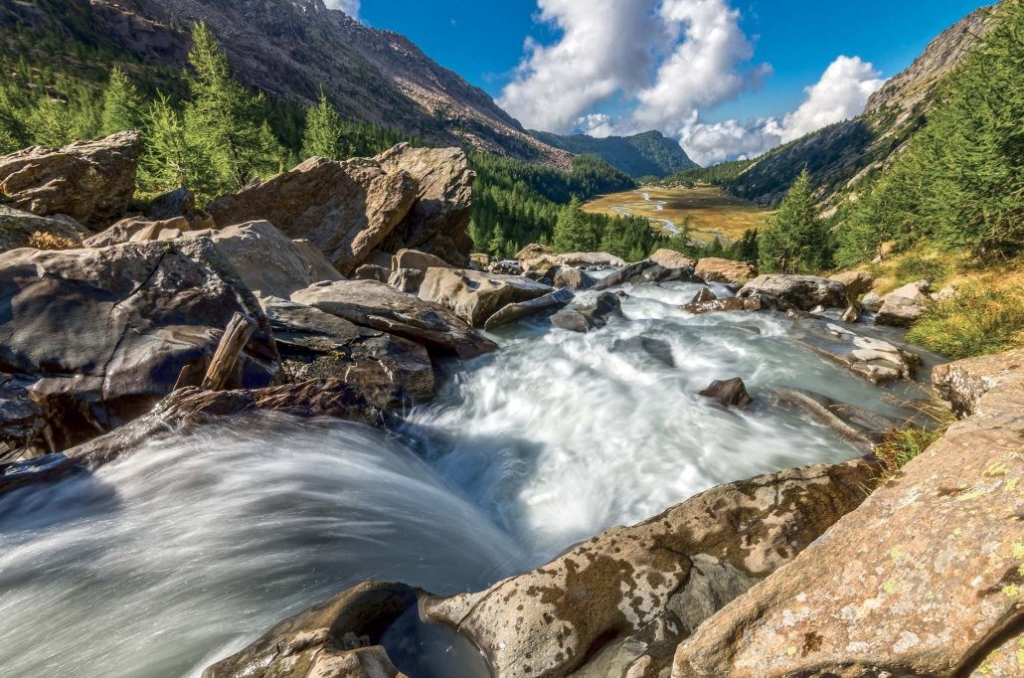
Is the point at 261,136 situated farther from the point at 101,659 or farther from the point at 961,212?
the point at 961,212

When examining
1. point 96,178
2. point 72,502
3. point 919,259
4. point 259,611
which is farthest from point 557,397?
point 919,259

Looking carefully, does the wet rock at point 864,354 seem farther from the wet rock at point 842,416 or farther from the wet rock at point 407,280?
the wet rock at point 407,280

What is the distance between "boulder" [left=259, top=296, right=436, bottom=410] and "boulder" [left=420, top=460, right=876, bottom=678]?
23.7ft

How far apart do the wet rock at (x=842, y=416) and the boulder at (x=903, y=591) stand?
6.44 m

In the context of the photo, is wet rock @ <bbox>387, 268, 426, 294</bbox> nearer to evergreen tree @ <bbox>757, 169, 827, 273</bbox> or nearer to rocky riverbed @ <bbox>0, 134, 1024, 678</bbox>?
rocky riverbed @ <bbox>0, 134, 1024, 678</bbox>

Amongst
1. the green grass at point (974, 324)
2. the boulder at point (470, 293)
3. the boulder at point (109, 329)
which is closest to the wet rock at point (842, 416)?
the green grass at point (974, 324)

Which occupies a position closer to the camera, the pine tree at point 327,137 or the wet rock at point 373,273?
the wet rock at point 373,273

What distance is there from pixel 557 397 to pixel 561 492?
3967mm

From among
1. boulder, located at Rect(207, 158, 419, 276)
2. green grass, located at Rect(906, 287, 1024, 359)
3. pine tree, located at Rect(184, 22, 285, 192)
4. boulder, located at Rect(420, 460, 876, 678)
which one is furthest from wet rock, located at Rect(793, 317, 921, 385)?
pine tree, located at Rect(184, 22, 285, 192)

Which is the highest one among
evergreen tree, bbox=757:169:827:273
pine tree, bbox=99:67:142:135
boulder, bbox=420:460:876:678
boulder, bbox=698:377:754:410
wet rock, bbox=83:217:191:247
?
evergreen tree, bbox=757:169:827:273

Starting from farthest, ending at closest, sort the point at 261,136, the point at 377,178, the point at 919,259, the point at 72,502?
the point at 261,136
the point at 377,178
the point at 919,259
the point at 72,502

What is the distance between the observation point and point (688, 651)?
9.09 feet

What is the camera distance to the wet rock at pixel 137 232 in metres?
16.0

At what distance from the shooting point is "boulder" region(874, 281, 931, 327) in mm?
18297
